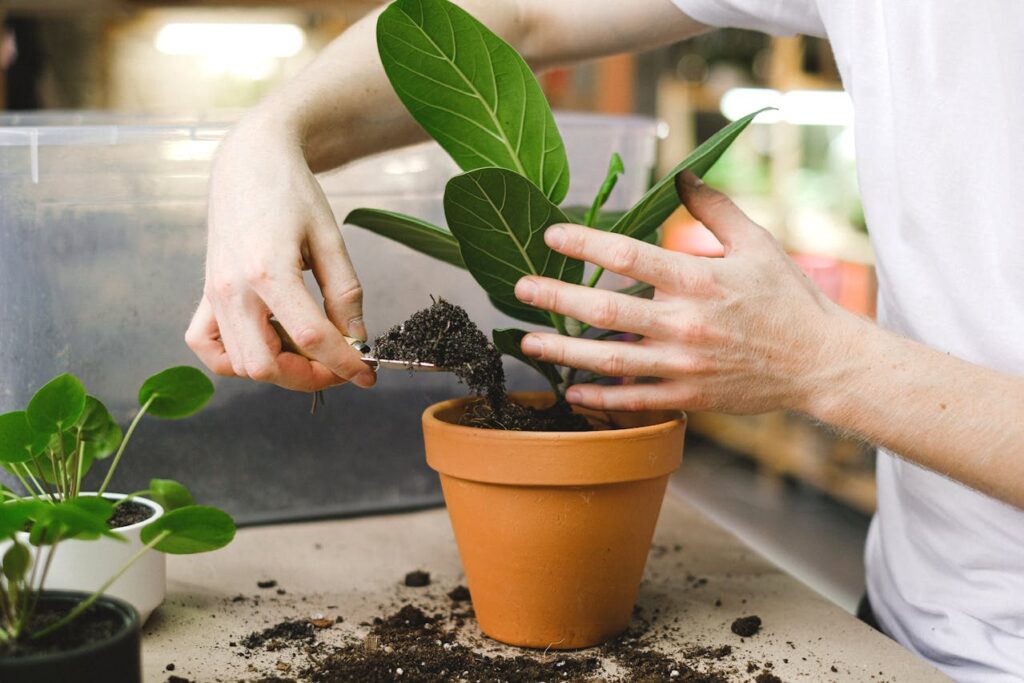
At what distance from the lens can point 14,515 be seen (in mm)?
632

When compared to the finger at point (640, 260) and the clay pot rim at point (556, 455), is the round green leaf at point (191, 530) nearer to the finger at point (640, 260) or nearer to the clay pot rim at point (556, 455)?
the clay pot rim at point (556, 455)

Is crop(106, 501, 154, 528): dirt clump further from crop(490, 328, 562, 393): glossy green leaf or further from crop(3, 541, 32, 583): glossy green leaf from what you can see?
crop(490, 328, 562, 393): glossy green leaf

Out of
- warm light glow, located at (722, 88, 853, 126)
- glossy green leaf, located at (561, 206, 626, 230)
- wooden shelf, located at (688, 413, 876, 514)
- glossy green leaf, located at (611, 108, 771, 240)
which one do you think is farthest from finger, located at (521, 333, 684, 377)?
warm light glow, located at (722, 88, 853, 126)

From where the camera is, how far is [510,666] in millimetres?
775

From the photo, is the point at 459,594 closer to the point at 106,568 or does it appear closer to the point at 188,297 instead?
the point at 106,568

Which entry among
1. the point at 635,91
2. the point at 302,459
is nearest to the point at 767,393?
the point at 302,459

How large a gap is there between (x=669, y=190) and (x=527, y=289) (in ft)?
0.47

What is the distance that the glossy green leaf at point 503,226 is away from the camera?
711 mm

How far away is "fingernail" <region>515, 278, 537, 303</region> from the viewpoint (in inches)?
29.0

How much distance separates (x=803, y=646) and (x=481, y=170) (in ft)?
1.54

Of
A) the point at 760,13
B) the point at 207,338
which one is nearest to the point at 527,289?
the point at 207,338

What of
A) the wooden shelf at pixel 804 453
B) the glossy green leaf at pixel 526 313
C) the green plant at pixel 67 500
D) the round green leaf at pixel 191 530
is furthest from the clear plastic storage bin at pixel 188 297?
the wooden shelf at pixel 804 453

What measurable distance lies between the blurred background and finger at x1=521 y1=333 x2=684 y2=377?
0.75ft

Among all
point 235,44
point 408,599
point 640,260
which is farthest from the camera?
point 235,44
